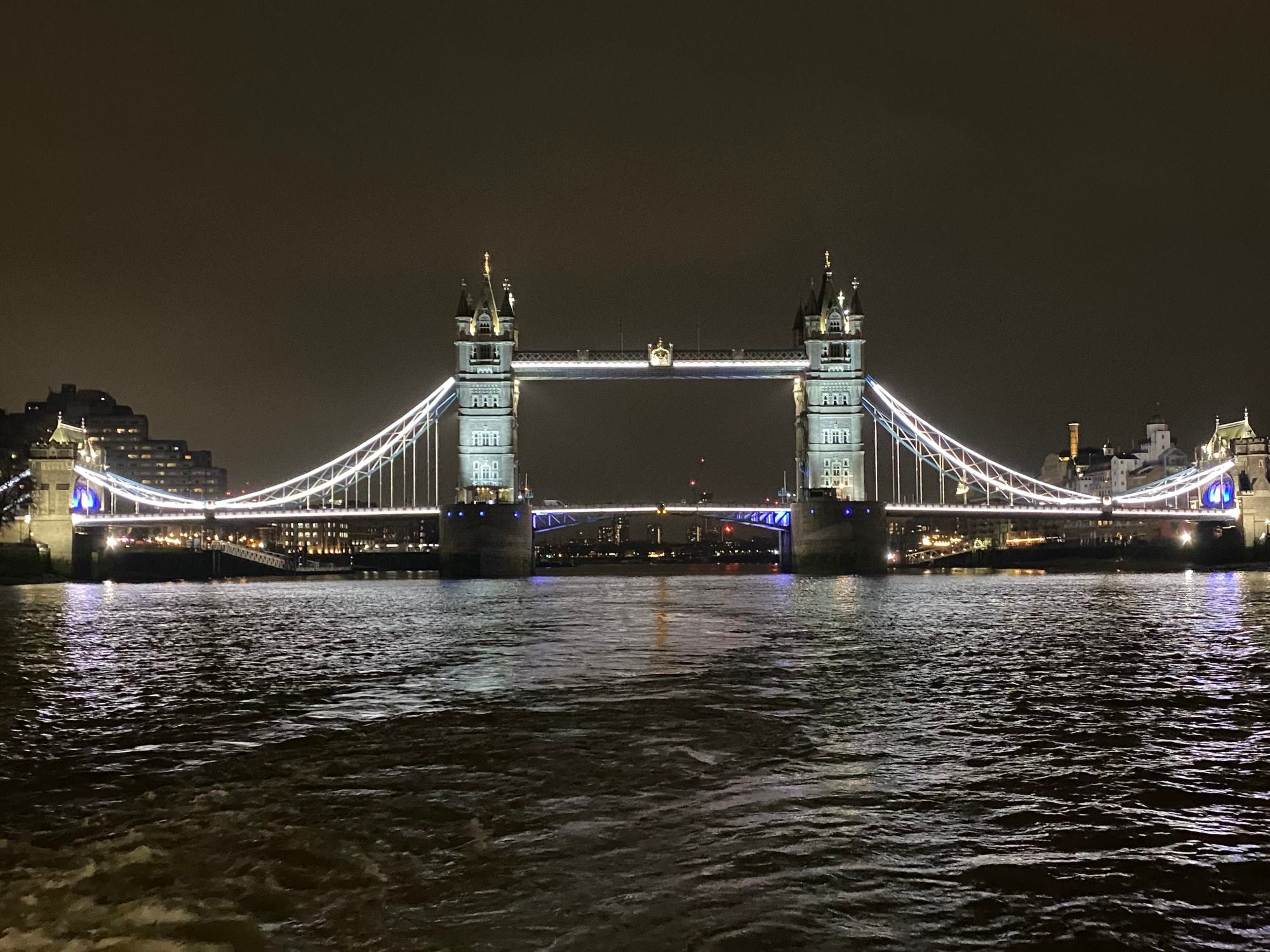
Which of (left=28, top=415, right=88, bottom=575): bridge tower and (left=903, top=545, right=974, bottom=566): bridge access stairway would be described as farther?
(left=903, top=545, right=974, bottom=566): bridge access stairway

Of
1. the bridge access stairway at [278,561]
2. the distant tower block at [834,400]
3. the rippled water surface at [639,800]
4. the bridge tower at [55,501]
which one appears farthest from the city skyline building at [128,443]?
the rippled water surface at [639,800]

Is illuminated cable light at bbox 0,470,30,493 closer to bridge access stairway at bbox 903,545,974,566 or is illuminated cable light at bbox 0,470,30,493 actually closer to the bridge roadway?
the bridge roadway

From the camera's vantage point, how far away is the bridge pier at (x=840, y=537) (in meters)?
71.5

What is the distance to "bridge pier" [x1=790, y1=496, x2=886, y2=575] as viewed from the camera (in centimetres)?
7150

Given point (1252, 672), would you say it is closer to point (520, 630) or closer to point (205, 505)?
point (520, 630)

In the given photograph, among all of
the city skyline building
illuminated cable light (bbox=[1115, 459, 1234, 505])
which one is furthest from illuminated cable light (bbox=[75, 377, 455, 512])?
the city skyline building

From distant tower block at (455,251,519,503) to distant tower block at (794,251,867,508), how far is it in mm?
19980

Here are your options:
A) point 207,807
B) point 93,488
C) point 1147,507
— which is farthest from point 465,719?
point 1147,507

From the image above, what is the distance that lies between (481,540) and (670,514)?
1427 cm

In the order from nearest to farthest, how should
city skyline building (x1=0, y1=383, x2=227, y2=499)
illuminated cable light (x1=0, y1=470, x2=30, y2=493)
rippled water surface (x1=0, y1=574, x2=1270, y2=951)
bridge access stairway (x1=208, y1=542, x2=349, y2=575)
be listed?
rippled water surface (x1=0, y1=574, x2=1270, y2=951) < illuminated cable light (x1=0, y1=470, x2=30, y2=493) < bridge access stairway (x1=208, y1=542, x2=349, y2=575) < city skyline building (x1=0, y1=383, x2=227, y2=499)

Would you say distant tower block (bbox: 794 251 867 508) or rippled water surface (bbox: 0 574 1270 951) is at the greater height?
distant tower block (bbox: 794 251 867 508)

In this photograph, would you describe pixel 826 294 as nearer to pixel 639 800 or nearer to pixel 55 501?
pixel 55 501

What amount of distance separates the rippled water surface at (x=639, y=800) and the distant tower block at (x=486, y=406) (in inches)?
2133

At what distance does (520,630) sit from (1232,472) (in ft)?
229
